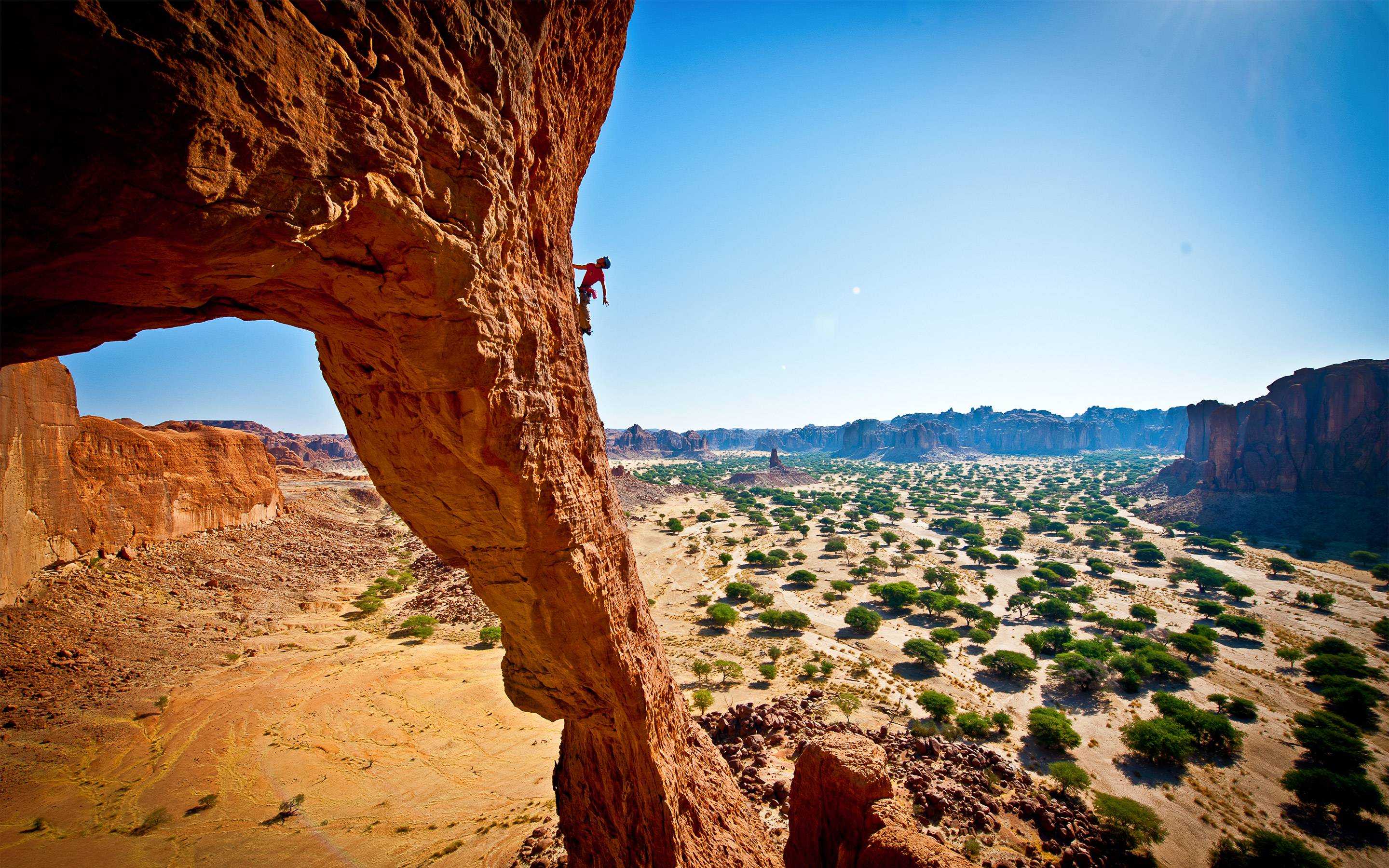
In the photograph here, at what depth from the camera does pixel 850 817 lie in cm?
999

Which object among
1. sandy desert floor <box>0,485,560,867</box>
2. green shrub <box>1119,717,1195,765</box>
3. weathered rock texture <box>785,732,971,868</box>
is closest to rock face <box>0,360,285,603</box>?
sandy desert floor <box>0,485,560,867</box>

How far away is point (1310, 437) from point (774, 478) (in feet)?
306

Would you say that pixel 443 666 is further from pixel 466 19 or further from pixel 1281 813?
pixel 1281 813

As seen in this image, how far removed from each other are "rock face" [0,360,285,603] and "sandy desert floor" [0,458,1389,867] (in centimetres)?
180

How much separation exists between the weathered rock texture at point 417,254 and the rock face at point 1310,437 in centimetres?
9953

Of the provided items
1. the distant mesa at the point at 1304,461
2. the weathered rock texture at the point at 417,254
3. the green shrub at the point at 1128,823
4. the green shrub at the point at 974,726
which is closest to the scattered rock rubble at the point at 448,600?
the weathered rock texture at the point at 417,254

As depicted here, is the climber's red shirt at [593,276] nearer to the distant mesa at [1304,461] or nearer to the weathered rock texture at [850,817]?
the weathered rock texture at [850,817]

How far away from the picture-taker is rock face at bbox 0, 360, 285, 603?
64.5ft

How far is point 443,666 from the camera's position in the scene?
81.7 ft

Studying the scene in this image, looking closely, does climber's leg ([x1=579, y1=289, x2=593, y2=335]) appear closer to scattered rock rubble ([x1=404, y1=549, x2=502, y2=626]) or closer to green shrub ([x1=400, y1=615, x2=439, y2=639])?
scattered rock rubble ([x1=404, y1=549, x2=502, y2=626])

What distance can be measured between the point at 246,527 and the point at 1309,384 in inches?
5262

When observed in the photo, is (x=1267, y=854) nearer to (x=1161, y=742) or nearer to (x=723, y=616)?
(x=1161, y=742)

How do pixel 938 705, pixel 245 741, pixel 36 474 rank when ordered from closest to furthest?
pixel 245 741, pixel 36 474, pixel 938 705

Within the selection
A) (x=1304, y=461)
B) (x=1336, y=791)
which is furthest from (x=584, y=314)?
(x=1304, y=461)
